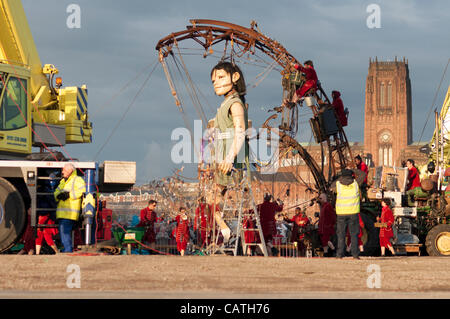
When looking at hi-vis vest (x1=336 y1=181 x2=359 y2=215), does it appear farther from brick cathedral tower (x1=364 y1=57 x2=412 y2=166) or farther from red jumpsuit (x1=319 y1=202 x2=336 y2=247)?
brick cathedral tower (x1=364 y1=57 x2=412 y2=166)

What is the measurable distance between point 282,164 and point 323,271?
1654 centimetres

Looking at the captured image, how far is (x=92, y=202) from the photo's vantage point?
1326 centimetres

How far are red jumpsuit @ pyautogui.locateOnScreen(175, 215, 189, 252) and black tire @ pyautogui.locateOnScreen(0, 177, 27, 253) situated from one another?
15.6ft

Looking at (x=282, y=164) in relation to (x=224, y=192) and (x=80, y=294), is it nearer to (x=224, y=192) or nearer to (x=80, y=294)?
(x=224, y=192)

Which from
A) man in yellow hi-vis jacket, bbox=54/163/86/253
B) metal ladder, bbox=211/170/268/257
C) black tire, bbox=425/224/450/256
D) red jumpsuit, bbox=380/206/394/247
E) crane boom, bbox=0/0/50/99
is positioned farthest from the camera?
black tire, bbox=425/224/450/256

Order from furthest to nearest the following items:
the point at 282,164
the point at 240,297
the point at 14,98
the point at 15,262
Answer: the point at 282,164
the point at 14,98
the point at 15,262
the point at 240,297

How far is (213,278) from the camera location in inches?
345

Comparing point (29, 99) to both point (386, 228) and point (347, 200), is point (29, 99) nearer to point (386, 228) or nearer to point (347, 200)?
point (347, 200)

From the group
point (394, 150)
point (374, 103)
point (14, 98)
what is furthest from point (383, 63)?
point (14, 98)

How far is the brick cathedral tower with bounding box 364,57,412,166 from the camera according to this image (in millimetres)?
175125

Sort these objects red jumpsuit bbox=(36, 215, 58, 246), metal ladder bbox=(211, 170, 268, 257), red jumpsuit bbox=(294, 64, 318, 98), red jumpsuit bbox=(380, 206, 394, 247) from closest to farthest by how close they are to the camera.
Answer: metal ladder bbox=(211, 170, 268, 257) < red jumpsuit bbox=(36, 215, 58, 246) < red jumpsuit bbox=(380, 206, 394, 247) < red jumpsuit bbox=(294, 64, 318, 98)

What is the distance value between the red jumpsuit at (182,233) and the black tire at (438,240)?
5363 millimetres

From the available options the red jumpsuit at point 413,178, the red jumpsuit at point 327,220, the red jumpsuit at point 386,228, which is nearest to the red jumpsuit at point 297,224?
the red jumpsuit at point 413,178

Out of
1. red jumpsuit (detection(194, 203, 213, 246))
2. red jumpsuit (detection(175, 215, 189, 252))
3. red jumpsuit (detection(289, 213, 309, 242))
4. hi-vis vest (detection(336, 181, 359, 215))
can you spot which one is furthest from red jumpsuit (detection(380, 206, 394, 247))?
red jumpsuit (detection(175, 215, 189, 252))
